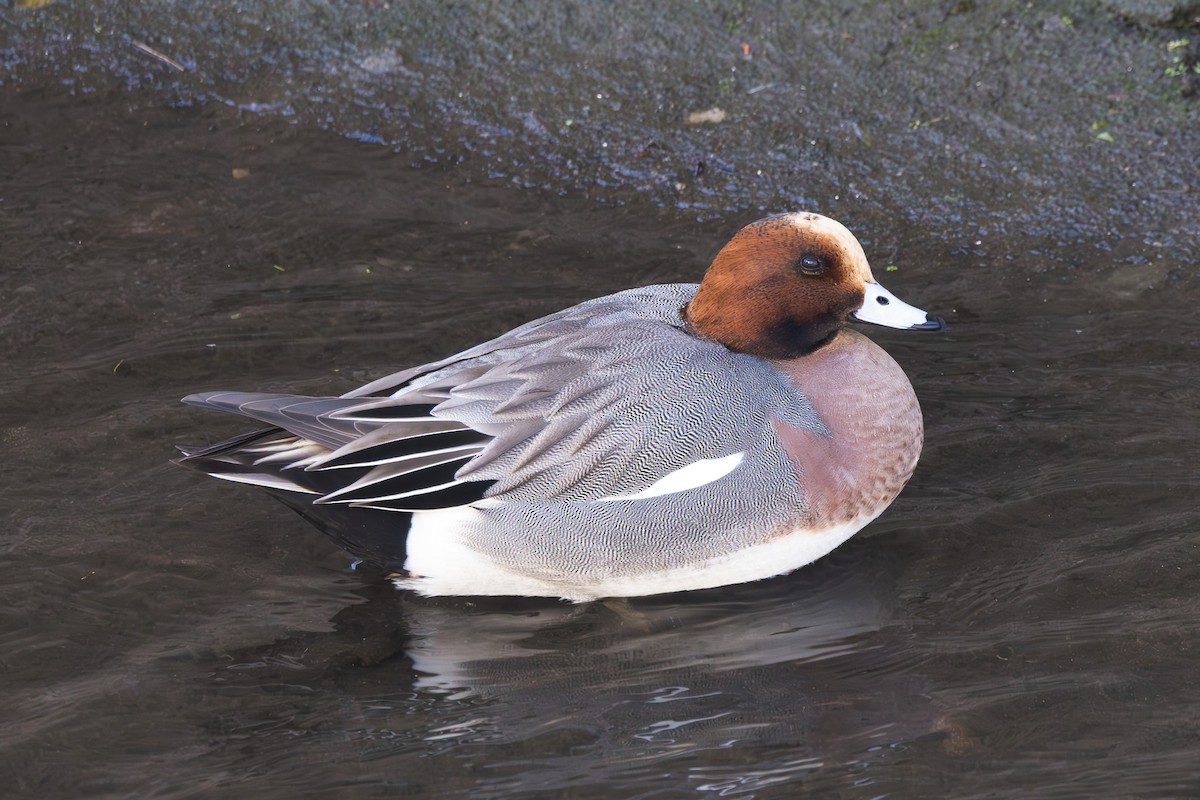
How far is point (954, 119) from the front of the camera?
218 inches

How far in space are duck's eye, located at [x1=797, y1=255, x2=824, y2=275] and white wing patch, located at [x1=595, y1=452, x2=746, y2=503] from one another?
1.79 ft

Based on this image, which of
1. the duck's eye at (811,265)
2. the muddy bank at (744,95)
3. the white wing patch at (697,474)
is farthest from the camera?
the muddy bank at (744,95)

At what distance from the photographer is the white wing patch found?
11.6ft

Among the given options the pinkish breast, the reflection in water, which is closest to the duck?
the pinkish breast

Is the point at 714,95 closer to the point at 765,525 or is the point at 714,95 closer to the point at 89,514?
the point at 765,525

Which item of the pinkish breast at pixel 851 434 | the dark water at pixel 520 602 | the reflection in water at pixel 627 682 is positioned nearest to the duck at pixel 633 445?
the pinkish breast at pixel 851 434

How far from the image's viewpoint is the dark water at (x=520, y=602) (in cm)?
319

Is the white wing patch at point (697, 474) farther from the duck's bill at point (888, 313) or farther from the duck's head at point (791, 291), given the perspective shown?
the duck's bill at point (888, 313)

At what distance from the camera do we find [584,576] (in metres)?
3.64

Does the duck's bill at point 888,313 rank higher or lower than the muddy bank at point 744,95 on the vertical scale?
lower

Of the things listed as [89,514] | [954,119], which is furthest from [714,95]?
[89,514]

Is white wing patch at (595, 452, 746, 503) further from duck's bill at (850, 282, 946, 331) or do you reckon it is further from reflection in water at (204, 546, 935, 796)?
duck's bill at (850, 282, 946, 331)

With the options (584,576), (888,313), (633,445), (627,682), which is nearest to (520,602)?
(584,576)

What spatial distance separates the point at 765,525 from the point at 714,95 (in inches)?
108
